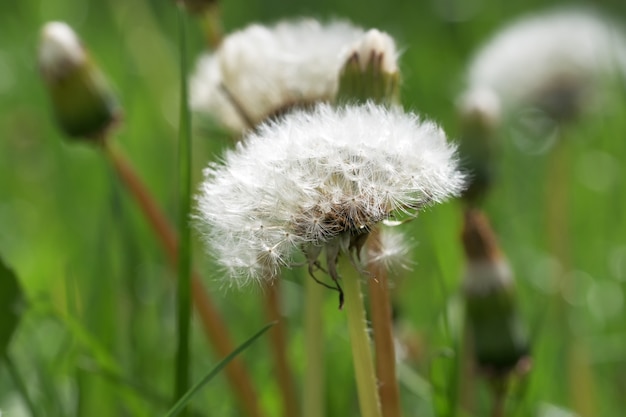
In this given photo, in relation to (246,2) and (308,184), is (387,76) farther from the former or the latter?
(246,2)

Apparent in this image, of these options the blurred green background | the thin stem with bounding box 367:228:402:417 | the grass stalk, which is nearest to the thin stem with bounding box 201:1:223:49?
the blurred green background

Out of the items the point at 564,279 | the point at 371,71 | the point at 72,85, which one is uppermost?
the point at 72,85

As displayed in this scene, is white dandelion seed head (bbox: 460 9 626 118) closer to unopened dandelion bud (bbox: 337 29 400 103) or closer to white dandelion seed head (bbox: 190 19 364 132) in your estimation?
white dandelion seed head (bbox: 190 19 364 132)

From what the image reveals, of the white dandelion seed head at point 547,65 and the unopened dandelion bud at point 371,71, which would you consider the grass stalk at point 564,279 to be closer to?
the white dandelion seed head at point 547,65

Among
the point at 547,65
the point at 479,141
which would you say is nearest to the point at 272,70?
the point at 479,141

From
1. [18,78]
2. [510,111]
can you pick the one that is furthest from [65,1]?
[510,111]

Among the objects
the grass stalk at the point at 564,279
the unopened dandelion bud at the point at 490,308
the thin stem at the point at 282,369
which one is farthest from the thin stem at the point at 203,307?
the grass stalk at the point at 564,279

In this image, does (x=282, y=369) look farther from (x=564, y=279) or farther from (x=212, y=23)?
(x=564, y=279)

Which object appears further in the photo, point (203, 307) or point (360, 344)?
point (203, 307)
